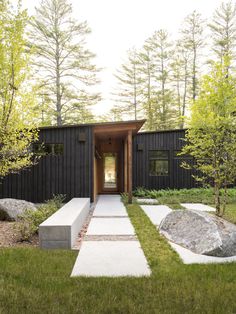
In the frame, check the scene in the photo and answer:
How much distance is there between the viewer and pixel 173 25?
2025 cm

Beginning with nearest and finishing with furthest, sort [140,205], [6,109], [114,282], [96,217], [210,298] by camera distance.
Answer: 1. [210,298]
2. [114,282]
3. [6,109]
4. [96,217]
5. [140,205]

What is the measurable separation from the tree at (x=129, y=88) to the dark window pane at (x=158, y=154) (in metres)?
8.20

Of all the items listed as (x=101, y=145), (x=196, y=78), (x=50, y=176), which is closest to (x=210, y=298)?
(x=50, y=176)

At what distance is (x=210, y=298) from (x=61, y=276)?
1664mm

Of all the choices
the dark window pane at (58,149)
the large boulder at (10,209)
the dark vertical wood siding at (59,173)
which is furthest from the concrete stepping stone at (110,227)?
the dark window pane at (58,149)

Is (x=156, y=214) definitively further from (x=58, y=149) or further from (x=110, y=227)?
(x=58, y=149)

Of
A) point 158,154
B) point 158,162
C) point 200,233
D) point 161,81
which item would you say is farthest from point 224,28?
point 200,233

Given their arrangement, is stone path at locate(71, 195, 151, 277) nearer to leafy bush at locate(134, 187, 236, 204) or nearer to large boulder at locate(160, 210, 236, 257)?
large boulder at locate(160, 210, 236, 257)

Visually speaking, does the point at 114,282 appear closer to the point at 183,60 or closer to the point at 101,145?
the point at 101,145

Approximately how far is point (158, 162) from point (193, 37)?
11174mm

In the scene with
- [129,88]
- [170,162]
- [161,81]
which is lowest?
[170,162]

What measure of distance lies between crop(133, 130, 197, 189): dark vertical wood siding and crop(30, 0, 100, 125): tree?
6.06 meters

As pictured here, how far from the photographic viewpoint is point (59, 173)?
386 inches

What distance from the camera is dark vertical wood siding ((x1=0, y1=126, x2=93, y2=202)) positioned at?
383 inches
